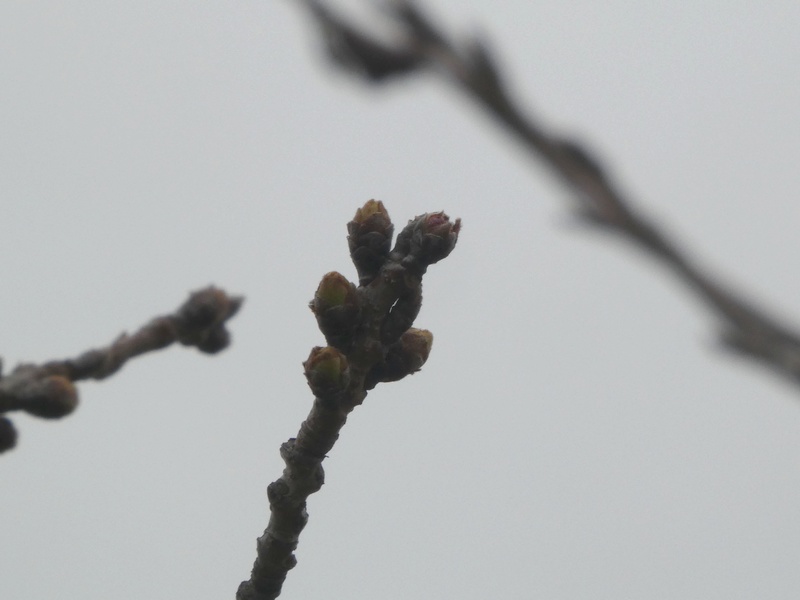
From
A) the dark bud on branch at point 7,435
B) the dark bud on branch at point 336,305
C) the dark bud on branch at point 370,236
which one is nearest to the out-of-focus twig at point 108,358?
the dark bud on branch at point 7,435

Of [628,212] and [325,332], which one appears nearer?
[628,212]

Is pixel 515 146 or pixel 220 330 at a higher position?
pixel 220 330

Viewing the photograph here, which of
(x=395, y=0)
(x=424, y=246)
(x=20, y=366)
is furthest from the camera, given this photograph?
(x=424, y=246)

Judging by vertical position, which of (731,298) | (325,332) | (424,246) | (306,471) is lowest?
(731,298)

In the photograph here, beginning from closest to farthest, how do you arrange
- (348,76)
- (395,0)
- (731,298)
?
(731,298), (395,0), (348,76)

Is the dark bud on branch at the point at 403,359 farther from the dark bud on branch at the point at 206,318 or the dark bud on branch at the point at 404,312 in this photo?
the dark bud on branch at the point at 206,318

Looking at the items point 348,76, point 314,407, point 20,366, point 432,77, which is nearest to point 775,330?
point 432,77

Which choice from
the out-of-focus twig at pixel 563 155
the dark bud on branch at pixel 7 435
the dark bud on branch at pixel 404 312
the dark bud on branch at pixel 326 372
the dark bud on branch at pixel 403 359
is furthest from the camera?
the dark bud on branch at pixel 403 359

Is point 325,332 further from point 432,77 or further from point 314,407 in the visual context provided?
point 432,77
